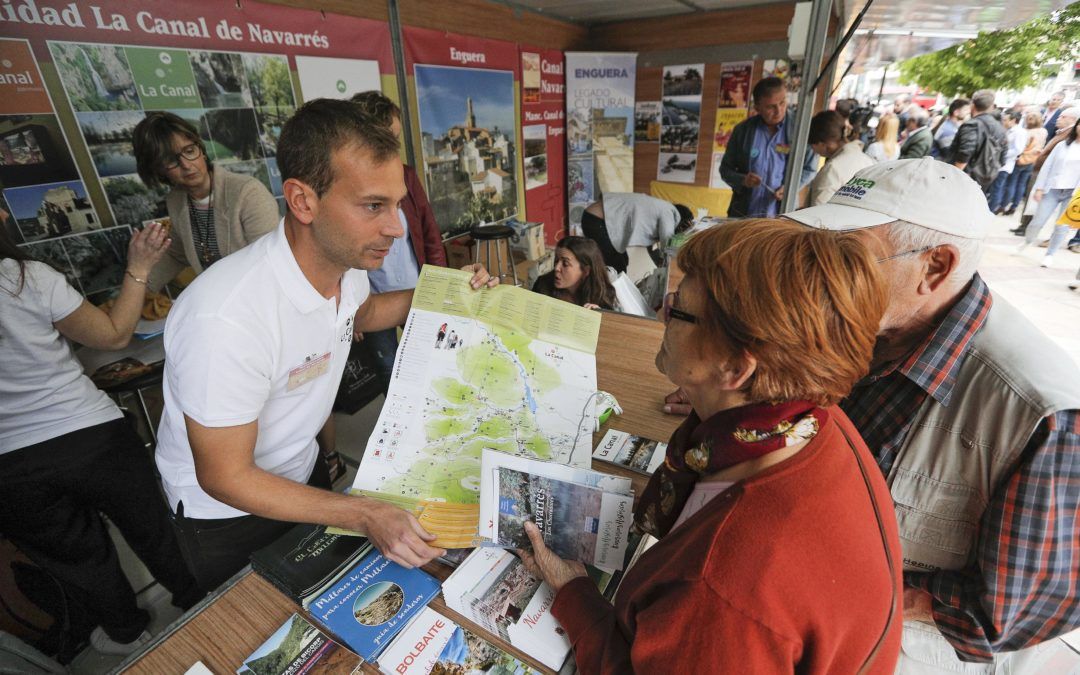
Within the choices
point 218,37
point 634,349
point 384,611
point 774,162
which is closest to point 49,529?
point 384,611

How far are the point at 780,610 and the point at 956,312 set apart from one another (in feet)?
2.58

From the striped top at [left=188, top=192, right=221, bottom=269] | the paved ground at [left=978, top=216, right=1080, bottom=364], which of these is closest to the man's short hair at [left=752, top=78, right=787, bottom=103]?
the paved ground at [left=978, top=216, right=1080, bottom=364]

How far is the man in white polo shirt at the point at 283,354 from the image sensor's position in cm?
89

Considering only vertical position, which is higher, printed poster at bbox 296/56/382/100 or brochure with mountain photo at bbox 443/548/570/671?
printed poster at bbox 296/56/382/100

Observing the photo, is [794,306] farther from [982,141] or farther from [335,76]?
[982,141]

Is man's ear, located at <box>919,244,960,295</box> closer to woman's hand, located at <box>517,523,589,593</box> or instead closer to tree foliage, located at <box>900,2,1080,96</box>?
woman's hand, located at <box>517,523,589,593</box>

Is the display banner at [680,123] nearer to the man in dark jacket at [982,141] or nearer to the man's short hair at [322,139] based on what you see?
the man in dark jacket at [982,141]

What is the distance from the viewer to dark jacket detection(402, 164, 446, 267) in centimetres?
264

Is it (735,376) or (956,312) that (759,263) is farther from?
(956,312)

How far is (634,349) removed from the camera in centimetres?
166

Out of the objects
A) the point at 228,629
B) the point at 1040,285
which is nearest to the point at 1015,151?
the point at 1040,285

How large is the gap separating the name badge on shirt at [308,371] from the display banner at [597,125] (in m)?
5.42

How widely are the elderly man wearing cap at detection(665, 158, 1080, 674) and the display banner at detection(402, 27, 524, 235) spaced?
12.5 feet

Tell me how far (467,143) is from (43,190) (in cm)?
316
